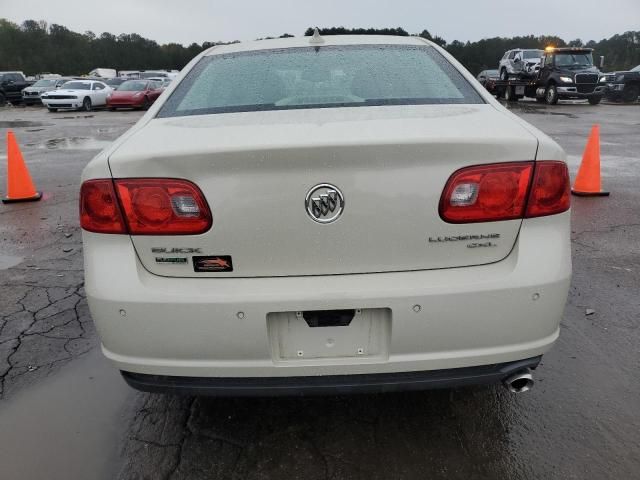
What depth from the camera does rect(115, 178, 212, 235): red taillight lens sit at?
178 cm

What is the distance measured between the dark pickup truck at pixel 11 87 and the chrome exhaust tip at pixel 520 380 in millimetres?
36069

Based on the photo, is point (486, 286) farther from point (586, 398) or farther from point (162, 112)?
point (162, 112)

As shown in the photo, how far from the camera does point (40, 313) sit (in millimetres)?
3498

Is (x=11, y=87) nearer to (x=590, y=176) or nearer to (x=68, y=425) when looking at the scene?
(x=590, y=176)

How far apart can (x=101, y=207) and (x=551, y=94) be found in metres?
25.5

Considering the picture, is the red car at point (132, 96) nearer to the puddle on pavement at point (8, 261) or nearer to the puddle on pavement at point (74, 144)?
the puddle on pavement at point (74, 144)

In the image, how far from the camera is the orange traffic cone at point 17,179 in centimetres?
658

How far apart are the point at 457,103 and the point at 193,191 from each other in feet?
3.98

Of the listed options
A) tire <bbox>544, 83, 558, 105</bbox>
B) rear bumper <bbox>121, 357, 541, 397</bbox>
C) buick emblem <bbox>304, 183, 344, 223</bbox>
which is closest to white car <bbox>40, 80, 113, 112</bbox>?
tire <bbox>544, 83, 558, 105</bbox>

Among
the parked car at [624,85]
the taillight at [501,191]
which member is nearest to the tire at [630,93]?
the parked car at [624,85]

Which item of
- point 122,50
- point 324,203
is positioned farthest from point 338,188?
point 122,50

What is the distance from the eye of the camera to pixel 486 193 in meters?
1.79

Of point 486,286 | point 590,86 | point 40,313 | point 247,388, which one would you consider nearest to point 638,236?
point 486,286

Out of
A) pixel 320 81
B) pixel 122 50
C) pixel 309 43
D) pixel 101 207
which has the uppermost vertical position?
pixel 309 43
